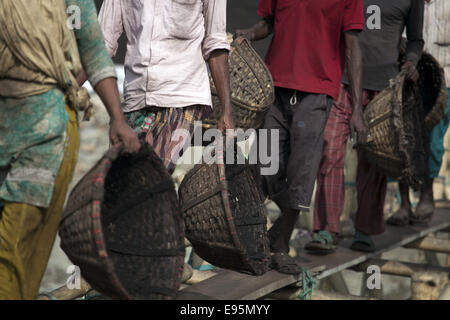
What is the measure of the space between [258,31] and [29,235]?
7.87ft

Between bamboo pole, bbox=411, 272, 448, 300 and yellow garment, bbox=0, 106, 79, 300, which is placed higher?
yellow garment, bbox=0, 106, 79, 300

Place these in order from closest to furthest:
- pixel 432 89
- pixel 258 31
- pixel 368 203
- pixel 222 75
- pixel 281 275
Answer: pixel 222 75, pixel 281 275, pixel 258 31, pixel 368 203, pixel 432 89

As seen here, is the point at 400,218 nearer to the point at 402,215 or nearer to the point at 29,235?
the point at 402,215

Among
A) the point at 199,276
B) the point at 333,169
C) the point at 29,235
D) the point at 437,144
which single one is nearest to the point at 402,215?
the point at 437,144

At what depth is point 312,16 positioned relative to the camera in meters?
4.11

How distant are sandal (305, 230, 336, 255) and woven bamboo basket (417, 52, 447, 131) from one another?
163cm

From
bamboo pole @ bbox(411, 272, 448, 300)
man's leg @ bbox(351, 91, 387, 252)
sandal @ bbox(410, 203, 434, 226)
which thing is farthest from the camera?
sandal @ bbox(410, 203, 434, 226)

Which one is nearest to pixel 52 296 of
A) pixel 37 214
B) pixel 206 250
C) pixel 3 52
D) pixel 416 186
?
pixel 206 250

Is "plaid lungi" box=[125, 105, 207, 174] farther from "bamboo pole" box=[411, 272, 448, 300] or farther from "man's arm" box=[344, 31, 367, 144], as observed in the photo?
"bamboo pole" box=[411, 272, 448, 300]

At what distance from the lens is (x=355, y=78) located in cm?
442

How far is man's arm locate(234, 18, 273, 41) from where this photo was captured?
424 centimetres

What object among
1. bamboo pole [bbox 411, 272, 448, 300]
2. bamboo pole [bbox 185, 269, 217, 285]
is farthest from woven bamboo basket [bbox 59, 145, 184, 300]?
bamboo pole [bbox 411, 272, 448, 300]

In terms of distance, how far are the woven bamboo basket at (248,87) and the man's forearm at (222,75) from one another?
0.44 meters

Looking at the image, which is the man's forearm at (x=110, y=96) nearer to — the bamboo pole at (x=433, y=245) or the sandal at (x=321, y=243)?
the sandal at (x=321, y=243)
